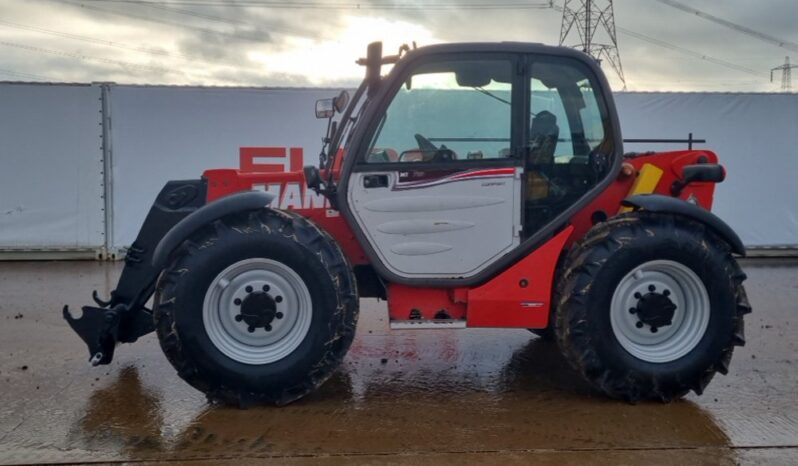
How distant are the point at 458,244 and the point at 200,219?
162cm

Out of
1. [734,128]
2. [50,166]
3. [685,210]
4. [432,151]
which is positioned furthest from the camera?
[734,128]

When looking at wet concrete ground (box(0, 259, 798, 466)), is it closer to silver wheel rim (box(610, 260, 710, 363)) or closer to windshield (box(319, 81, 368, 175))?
silver wheel rim (box(610, 260, 710, 363))

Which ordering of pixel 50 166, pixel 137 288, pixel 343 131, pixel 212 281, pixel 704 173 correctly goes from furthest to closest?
pixel 50 166
pixel 343 131
pixel 137 288
pixel 704 173
pixel 212 281

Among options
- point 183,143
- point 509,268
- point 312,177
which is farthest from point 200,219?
point 183,143

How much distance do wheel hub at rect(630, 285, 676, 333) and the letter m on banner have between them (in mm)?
7194

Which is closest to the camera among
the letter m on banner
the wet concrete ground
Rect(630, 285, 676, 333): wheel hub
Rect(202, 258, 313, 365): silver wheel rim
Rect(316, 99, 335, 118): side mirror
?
the wet concrete ground

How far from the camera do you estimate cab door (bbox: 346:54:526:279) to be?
14.6 ft

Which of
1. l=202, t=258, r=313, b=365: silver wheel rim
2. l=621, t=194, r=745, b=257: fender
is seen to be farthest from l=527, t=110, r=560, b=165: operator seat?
l=202, t=258, r=313, b=365: silver wheel rim

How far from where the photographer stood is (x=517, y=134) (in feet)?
14.7

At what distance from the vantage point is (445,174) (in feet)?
14.6

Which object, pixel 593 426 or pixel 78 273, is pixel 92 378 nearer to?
pixel 593 426

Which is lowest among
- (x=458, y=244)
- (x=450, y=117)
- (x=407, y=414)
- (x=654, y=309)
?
(x=407, y=414)

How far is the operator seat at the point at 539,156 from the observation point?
14.8ft

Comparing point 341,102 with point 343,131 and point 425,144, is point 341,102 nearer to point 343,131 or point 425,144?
point 343,131
